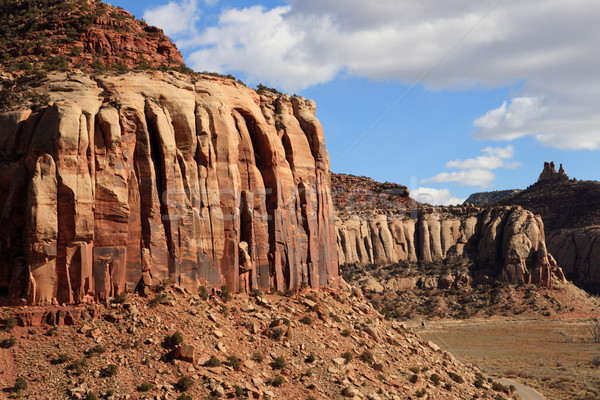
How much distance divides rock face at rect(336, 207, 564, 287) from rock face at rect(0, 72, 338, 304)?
249ft

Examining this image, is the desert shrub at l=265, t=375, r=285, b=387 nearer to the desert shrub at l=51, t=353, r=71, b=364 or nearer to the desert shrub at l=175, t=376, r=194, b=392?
the desert shrub at l=175, t=376, r=194, b=392

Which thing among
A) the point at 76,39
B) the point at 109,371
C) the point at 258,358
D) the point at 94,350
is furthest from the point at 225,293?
the point at 76,39

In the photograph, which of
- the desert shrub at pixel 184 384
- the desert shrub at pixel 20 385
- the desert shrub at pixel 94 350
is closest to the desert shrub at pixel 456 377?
the desert shrub at pixel 184 384

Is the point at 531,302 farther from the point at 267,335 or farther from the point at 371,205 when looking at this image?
the point at 267,335

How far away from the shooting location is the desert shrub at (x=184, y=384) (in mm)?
27422

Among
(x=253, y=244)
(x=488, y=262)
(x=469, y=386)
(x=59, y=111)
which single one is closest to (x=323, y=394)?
(x=253, y=244)

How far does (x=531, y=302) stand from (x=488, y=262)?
12321 millimetres

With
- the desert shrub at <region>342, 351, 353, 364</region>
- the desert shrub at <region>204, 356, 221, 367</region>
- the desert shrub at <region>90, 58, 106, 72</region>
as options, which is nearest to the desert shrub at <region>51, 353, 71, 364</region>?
the desert shrub at <region>204, 356, 221, 367</region>

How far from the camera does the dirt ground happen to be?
5909cm

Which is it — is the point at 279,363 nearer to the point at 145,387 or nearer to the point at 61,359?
the point at 145,387

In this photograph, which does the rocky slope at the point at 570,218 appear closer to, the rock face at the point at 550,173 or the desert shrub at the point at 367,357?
the rock face at the point at 550,173

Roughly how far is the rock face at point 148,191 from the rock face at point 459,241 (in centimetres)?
7577

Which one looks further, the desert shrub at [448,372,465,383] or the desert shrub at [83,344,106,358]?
the desert shrub at [448,372,465,383]

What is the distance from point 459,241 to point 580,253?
30013 millimetres
